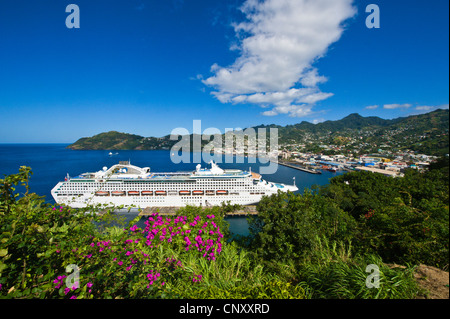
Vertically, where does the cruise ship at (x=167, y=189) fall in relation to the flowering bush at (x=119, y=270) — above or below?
below

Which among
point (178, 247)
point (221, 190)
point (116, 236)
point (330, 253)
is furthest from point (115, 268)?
point (221, 190)

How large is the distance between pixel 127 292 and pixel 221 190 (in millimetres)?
21374

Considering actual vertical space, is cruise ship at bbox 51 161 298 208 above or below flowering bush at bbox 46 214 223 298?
below

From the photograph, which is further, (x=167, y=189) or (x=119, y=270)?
Result: (x=167, y=189)

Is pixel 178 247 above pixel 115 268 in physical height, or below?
below

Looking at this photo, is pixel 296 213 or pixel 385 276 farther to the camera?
pixel 296 213

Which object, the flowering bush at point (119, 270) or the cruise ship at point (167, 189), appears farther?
the cruise ship at point (167, 189)

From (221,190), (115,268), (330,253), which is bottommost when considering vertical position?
(221,190)

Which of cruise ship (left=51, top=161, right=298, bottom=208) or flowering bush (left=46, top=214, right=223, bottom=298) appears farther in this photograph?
cruise ship (left=51, top=161, right=298, bottom=208)

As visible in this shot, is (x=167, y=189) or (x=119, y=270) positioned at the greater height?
(x=119, y=270)

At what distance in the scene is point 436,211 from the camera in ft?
14.6
